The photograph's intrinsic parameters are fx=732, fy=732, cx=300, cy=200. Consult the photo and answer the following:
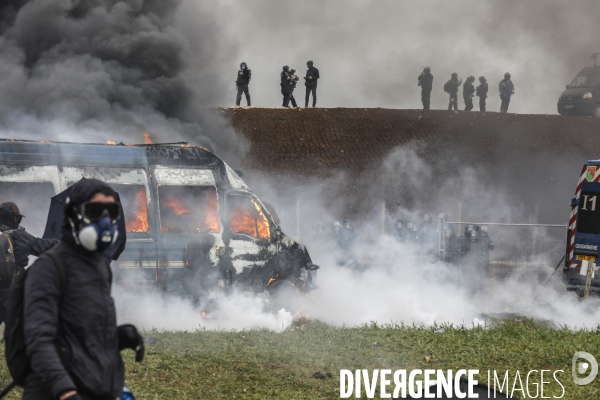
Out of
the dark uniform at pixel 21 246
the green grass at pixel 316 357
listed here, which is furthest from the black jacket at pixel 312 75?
the dark uniform at pixel 21 246

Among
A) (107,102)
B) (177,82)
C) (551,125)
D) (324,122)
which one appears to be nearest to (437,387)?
(107,102)

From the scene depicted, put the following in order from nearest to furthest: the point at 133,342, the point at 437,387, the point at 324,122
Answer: the point at 133,342
the point at 437,387
the point at 324,122

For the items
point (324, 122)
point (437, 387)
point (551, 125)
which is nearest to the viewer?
point (437, 387)

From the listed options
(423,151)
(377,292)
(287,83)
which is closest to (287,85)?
(287,83)

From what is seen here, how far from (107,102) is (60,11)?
9.66ft

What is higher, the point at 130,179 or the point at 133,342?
the point at 130,179

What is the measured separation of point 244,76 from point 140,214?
17424 millimetres

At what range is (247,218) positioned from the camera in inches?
433

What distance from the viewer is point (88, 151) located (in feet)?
33.9

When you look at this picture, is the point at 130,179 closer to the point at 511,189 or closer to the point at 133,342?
the point at 133,342

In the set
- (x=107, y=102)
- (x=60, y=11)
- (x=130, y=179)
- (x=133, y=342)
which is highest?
(x=60, y=11)

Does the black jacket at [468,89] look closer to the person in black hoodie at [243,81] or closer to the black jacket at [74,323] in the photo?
the person in black hoodie at [243,81]

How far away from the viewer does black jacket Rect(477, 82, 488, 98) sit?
108 ft

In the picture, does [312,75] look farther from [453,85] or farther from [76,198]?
[76,198]
